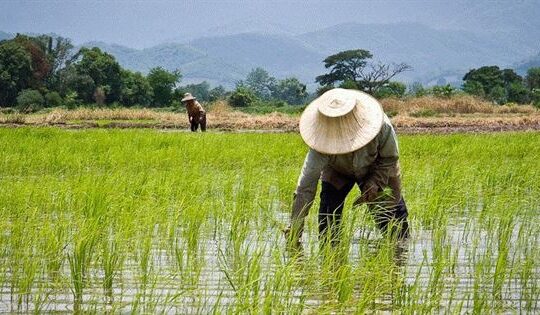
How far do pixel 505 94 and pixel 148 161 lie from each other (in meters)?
48.2

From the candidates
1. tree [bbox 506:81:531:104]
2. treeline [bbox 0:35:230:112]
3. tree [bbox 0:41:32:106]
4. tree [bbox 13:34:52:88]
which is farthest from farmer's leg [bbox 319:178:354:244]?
tree [bbox 506:81:531:104]

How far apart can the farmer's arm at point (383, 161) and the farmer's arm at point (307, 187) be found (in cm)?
28

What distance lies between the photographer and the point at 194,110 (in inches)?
539

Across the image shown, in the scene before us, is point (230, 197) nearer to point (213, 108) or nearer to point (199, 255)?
point (199, 255)

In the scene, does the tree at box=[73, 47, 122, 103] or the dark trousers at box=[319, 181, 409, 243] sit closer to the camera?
the dark trousers at box=[319, 181, 409, 243]

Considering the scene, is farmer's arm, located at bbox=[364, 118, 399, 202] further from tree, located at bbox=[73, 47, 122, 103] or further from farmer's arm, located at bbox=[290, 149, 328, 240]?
tree, located at bbox=[73, 47, 122, 103]

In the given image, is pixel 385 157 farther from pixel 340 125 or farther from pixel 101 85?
pixel 101 85

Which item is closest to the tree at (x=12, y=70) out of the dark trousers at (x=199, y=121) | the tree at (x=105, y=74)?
the tree at (x=105, y=74)

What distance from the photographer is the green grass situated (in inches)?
115

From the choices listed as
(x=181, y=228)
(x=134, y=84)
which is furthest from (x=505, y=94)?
(x=181, y=228)

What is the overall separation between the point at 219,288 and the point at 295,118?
2155 cm

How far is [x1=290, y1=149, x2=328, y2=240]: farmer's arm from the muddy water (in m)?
0.22

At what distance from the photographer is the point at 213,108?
92.1 ft

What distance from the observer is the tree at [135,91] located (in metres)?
46.5
